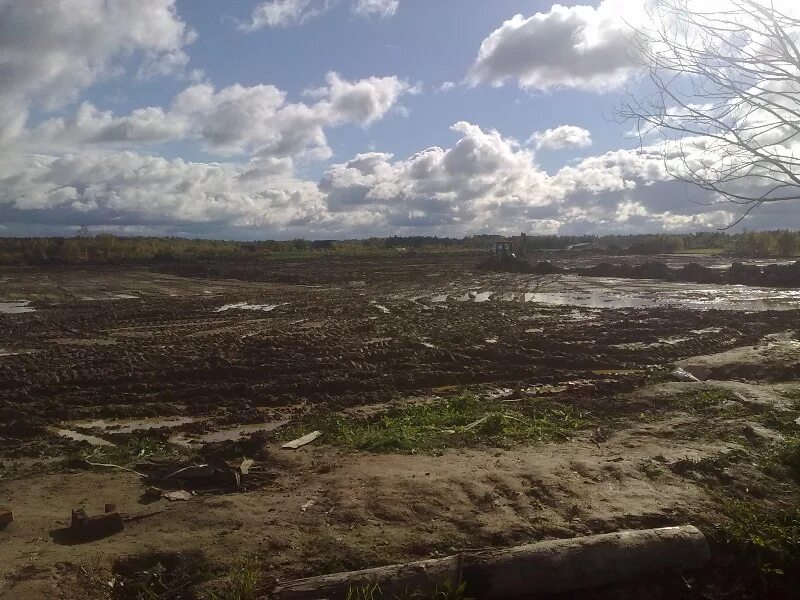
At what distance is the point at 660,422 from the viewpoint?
305 inches

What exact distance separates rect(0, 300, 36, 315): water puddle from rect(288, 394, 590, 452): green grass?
16784 millimetres

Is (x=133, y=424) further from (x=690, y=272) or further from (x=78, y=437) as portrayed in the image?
(x=690, y=272)

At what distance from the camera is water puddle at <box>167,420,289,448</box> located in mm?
7793

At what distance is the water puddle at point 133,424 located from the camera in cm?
852

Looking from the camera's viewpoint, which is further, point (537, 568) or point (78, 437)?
point (78, 437)

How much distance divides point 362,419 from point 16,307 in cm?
1872

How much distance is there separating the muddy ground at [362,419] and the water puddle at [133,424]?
52mm

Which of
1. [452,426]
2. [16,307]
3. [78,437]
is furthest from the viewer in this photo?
[16,307]

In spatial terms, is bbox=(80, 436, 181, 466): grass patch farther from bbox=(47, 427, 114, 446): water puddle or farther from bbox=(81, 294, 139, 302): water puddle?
bbox=(81, 294, 139, 302): water puddle

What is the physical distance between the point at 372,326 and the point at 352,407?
23.3 ft

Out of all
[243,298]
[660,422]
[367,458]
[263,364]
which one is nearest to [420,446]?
[367,458]

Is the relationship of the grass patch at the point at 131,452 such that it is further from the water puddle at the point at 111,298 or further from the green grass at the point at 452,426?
the water puddle at the point at 111,298

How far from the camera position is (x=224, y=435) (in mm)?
8234

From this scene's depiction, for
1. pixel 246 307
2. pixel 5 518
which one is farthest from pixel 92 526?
pixel 246 307
